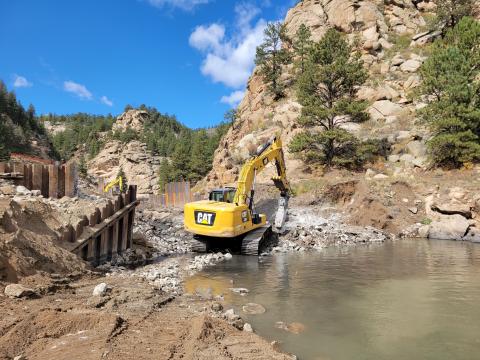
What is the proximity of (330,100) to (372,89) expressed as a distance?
33.8 ft

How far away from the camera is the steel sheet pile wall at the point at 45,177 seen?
12.1m

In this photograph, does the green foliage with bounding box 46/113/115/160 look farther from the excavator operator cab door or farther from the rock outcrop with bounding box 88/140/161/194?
the excavator operator cab door

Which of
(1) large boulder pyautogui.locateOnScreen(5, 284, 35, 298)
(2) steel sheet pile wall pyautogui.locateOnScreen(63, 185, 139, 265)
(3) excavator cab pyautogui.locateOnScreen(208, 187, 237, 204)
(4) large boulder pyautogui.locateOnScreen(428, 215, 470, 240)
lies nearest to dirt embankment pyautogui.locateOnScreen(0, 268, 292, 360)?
(1) large boulder pyautogui.locateOnScreen(5, 284, 35, 298)

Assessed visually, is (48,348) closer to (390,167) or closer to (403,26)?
(390,167)

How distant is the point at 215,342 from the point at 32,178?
988 cm

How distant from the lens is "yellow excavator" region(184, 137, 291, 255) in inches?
521

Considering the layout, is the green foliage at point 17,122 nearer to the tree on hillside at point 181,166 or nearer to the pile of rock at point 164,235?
the tree on hillside at point 181,166

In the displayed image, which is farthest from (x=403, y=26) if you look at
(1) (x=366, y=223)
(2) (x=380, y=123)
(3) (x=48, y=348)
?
(3) (x=48, y=348)

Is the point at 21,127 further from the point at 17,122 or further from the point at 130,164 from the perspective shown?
the point at 130,164

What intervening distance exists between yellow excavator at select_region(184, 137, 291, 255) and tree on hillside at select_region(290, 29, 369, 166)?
1162 centimetres

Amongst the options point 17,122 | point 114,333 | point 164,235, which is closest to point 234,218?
point 164,235

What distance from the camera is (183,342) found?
4.78m

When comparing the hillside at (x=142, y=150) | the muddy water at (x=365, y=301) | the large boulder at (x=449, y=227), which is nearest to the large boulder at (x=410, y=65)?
the large boulder at (x=449, y=227)

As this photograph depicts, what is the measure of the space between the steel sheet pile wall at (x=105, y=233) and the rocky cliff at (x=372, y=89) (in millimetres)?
17684
